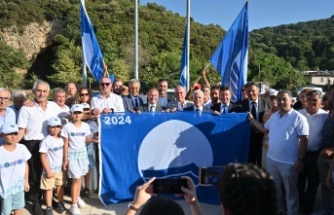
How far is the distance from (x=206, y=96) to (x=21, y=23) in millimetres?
40655

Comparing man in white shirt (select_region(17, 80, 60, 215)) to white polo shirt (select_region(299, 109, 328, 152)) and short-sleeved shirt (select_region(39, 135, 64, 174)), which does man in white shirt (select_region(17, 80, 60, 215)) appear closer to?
short-sleeved shirt (select_region(39, 135, 64, 174))

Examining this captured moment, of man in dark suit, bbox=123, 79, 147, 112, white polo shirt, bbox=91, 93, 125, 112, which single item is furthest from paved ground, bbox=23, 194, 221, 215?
man in dark suit, bbox=123, 79, 147, 112

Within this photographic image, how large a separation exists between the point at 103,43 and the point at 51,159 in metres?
35.4

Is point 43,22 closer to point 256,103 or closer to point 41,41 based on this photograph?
point 41,41

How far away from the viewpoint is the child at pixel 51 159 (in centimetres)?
448

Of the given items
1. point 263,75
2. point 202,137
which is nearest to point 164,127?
point 202,137

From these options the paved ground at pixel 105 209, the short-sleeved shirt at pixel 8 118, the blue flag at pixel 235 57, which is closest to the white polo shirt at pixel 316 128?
the paved ground at pixel 105 209

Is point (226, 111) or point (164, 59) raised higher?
point (164, 59)

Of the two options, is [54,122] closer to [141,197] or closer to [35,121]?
[35,121]

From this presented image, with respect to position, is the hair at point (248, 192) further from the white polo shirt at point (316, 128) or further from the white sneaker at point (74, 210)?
the white sneaker at point (74, 210)

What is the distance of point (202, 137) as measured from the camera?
5.18 metres

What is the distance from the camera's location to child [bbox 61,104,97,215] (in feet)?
15.3

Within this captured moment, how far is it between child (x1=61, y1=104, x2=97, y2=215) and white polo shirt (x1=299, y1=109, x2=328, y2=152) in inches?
120

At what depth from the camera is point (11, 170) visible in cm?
400
